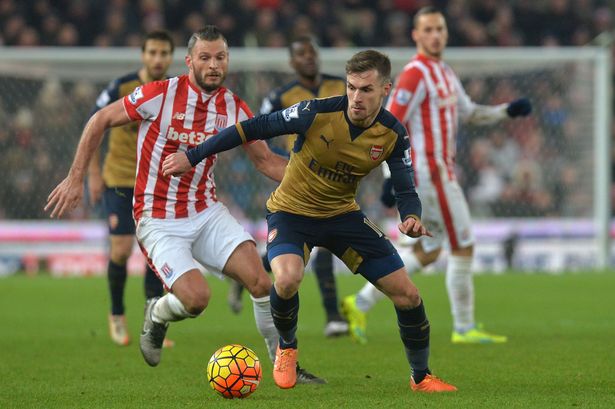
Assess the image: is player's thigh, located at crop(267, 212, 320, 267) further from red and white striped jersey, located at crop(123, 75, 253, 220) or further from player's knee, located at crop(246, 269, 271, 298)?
red and white striped jersey, located at crop(123, 75, 253, 220)

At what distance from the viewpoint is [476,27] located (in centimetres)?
2250

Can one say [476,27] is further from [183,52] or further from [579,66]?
[183,52]

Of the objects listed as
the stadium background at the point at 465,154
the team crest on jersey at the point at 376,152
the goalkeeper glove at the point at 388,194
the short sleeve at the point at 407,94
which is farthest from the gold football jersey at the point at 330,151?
the stadium background at the point at 465,154

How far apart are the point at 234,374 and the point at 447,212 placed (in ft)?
10.8

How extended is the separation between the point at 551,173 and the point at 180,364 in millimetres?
10235

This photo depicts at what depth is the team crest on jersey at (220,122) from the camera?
707 cm

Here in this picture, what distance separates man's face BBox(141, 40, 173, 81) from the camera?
8.86 metres

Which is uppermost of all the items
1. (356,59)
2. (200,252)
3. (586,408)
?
(356,59)

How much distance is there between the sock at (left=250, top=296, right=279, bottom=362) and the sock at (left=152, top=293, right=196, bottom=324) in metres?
0.41

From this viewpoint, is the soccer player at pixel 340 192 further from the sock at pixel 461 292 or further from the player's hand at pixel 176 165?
the sock at pixel 461 292

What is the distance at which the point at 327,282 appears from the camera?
9.48m

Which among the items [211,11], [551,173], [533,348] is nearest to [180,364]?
[533,348]

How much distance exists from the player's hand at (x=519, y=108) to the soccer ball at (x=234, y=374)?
3.89m

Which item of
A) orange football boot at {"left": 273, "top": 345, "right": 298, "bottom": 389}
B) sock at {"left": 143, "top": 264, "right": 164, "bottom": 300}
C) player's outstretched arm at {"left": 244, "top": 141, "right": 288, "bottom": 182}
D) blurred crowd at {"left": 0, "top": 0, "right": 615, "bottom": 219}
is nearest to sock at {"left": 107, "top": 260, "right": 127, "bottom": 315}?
sock at {"left": 143, "top": 264, "right": 164, "bottom": 300}
